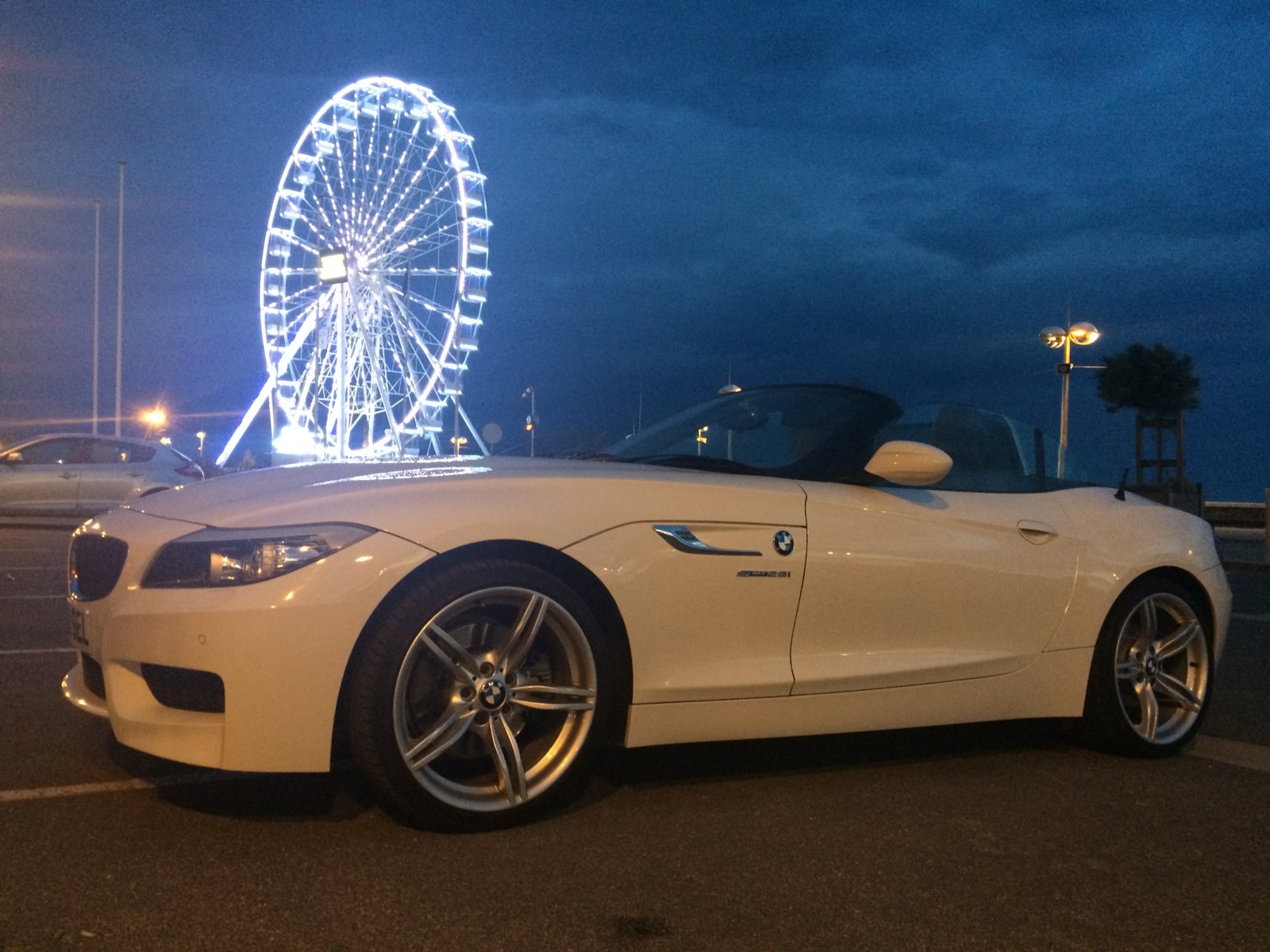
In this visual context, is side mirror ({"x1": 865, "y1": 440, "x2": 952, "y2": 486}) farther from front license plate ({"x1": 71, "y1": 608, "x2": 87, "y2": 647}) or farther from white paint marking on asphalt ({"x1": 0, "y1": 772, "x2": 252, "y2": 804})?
front license plate ({"x1": 71, "y1": 608, "x2": 87, "y2": 647})

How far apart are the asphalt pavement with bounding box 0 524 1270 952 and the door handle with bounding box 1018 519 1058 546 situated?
30.1 inches

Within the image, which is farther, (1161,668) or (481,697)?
(1161,668)

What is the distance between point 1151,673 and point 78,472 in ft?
49.8

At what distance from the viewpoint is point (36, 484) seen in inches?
621

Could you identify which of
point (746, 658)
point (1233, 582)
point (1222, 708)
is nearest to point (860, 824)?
point (746, 658)

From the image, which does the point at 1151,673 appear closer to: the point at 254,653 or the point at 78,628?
the point at 254,653

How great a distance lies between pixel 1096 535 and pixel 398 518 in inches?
98.2

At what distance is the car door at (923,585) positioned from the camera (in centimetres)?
337

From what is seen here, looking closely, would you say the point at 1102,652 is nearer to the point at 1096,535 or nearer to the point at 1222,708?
the point at 1096,535

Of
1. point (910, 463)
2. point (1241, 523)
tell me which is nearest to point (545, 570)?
point (910, 463)

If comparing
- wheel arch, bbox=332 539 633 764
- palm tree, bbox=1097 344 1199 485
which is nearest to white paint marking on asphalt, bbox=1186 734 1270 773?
wheel arch, bbox=332 539 633 764

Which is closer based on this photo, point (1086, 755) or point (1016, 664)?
point (1016, 664)

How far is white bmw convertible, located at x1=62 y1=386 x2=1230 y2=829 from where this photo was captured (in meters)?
2.73

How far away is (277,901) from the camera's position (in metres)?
2.40
